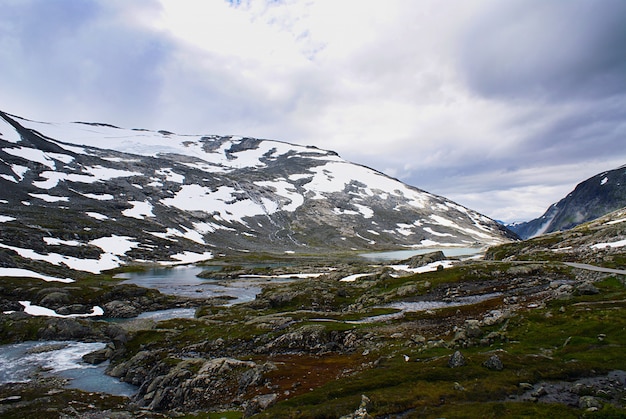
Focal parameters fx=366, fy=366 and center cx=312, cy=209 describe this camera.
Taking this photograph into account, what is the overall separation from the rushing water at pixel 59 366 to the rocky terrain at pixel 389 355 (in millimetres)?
1687

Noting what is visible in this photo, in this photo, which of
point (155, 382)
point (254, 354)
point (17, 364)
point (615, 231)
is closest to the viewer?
point (155, 382)

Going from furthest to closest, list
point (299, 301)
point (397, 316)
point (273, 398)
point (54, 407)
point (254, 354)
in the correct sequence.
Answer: point (299, 301), point (397, 316), point (254, 354), point (54, 407), point (273, 398)

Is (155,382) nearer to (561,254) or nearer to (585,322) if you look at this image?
(585,322)

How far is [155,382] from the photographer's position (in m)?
35.3

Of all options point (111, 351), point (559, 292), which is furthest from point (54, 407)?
point (559, 292)

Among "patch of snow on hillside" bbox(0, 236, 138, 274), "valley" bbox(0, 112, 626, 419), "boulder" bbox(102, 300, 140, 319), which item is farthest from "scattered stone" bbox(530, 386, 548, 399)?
"patch of snow on hillside" bbox(0, 236, 138, 274)

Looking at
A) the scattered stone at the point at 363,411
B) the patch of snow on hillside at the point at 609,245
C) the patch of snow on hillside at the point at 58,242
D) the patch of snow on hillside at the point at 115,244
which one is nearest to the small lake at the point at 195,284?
the patch of snow on hillside at the point at 115,244

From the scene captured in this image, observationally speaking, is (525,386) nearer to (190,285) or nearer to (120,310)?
(120,310)

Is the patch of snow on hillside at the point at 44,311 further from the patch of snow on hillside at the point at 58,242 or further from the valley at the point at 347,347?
the patch of snow on hillside at the point at 58,242

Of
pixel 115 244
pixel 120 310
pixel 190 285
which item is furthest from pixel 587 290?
pixel 115 244

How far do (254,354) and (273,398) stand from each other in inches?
Answer: 700

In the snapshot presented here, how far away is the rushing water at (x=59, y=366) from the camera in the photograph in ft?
129

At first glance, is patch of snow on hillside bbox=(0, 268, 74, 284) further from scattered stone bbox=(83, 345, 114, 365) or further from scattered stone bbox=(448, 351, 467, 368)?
scattered stone bbox=(448, 351, 467, 368)

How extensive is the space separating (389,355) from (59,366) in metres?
41.0
